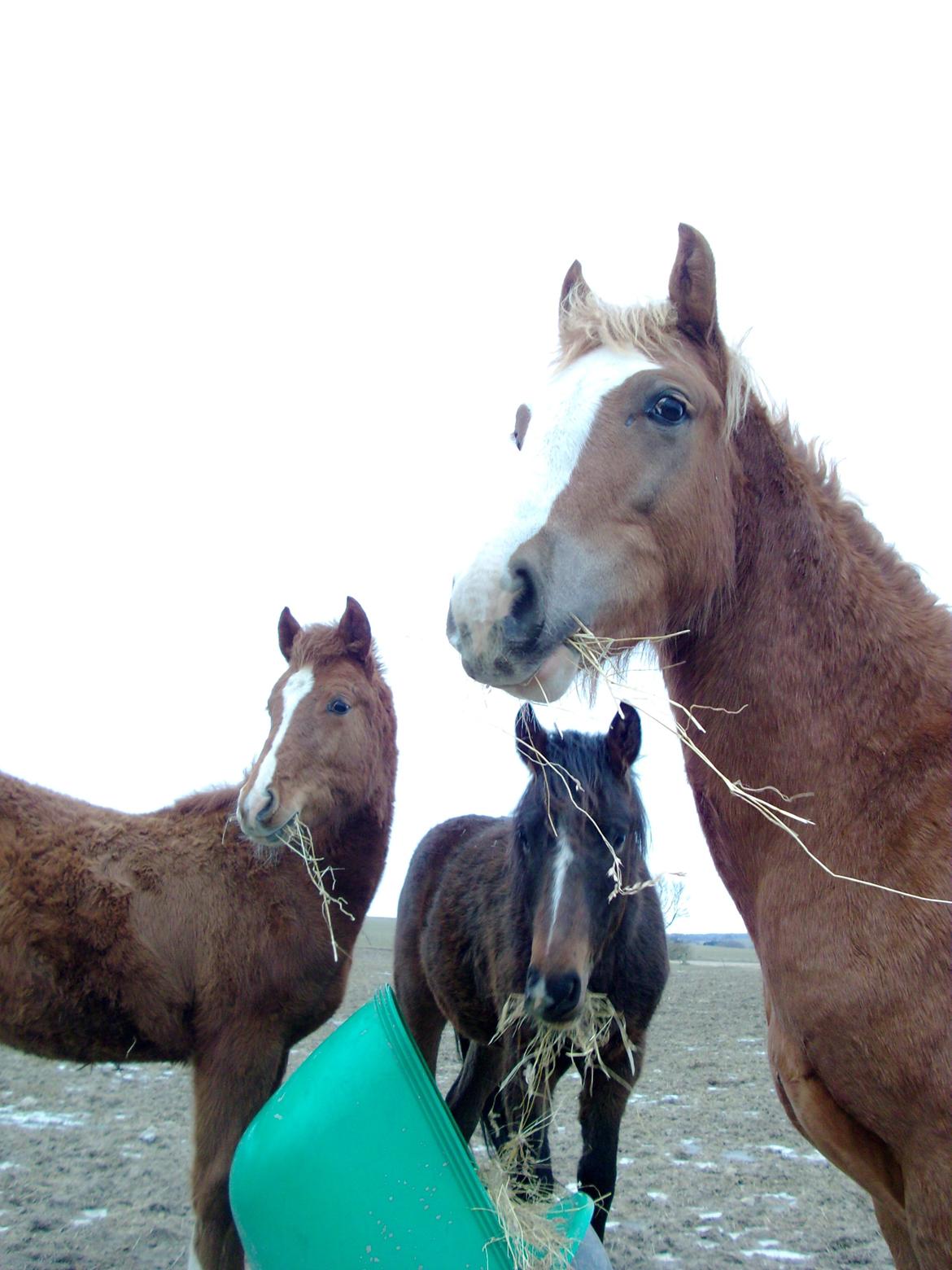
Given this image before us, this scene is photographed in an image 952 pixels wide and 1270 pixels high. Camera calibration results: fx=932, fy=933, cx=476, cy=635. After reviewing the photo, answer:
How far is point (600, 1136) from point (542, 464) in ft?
10.5

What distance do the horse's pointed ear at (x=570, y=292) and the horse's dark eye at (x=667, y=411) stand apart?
0.43 m

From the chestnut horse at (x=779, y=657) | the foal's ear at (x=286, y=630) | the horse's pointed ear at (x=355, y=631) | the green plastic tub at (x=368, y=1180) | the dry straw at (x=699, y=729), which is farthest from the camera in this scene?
the foal's ear at (x=286, y=630)

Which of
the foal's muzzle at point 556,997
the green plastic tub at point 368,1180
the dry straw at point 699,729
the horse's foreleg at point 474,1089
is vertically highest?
the dry straw at point 699,729

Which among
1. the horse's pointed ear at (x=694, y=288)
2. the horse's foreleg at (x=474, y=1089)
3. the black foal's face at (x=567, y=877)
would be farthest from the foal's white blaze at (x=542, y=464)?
the horse's foreleg at (x=474, y=1089)

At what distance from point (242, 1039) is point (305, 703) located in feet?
5.01

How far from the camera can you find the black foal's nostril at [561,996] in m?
3.26

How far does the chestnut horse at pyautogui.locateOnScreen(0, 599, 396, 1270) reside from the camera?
157 inches

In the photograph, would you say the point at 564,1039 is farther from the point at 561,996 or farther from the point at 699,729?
the point at 699,729

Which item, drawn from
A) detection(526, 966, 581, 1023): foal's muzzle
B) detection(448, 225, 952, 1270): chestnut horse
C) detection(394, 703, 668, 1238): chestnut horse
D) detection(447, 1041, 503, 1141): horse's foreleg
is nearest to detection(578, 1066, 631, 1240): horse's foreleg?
detection(394, 703, 668, 1238): chestnut horse

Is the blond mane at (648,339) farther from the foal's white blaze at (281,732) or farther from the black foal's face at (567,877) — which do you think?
the foal's white blaze at (281,732)

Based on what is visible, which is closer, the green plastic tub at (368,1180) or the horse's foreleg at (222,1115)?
Result: the green plastic tub at (368,1180)

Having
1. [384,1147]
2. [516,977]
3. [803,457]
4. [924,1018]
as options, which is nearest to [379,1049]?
[384,1147]

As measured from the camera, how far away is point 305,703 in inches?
181

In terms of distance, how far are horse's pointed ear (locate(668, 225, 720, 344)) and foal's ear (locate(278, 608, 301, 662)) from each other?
3556 millimetres
